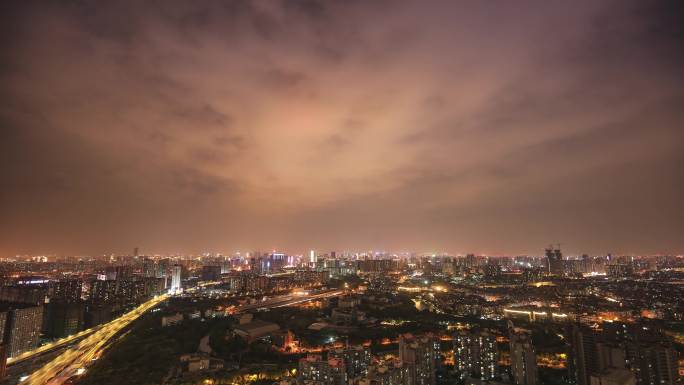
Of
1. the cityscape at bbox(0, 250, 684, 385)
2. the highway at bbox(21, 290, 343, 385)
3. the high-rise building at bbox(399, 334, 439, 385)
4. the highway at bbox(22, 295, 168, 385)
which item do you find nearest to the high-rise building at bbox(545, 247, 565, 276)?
the cityscape at bbox(0, 250, 684, 385)

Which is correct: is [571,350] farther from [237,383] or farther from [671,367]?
[237,383]

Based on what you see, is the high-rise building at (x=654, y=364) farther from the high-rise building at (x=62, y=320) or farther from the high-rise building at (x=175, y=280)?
the high-rise building at (x=175, y=280)

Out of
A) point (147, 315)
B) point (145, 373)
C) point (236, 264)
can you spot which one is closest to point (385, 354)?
point (145, 373)

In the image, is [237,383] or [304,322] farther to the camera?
[304,322]

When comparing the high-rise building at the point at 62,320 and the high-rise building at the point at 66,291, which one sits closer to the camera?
the high-rise building at the point at 62,320

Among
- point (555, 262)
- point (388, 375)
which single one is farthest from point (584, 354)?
point (555, 262)

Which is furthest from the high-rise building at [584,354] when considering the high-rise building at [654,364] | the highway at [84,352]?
the highway at [84,352]
